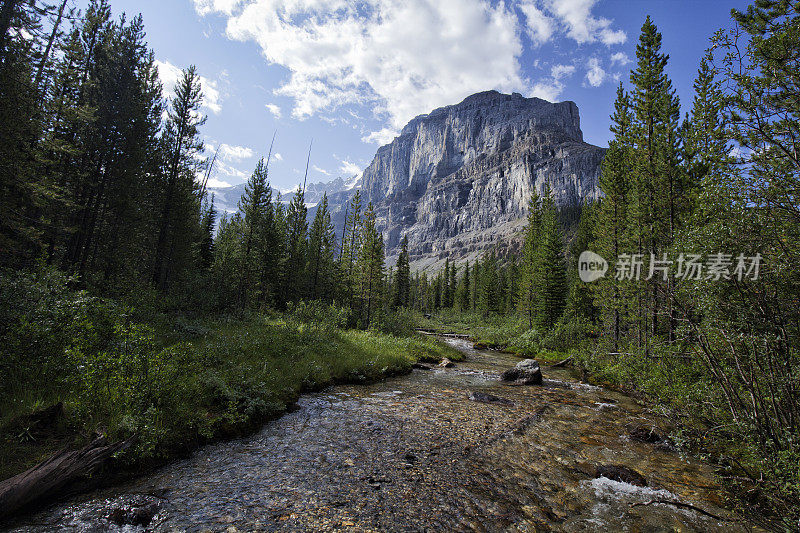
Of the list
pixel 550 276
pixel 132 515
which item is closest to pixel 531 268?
pixel 550 276

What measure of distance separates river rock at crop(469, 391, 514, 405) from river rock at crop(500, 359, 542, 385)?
3785 mm

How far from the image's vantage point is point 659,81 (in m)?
17.8

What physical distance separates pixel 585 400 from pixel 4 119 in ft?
75.7

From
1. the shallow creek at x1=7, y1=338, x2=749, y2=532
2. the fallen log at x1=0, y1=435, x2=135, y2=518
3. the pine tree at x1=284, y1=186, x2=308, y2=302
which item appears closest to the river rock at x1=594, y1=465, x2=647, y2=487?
the shallow creek at x1=7, y1=338, x2=749, y2=532

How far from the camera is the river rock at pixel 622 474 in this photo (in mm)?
6145

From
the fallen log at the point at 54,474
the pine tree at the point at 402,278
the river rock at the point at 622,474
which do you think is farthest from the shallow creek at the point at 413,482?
the pine tree at the point at 402,278

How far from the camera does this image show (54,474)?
4.11m

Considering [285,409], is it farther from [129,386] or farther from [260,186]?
[260,186]

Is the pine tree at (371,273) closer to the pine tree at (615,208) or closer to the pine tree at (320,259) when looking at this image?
the pine tree at (320,259)

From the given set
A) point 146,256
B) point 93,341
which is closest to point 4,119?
point 93,341

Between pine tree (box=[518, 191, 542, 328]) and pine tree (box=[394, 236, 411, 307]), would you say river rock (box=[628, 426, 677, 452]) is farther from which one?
pine tree (box=[394, 236, 411, 307])

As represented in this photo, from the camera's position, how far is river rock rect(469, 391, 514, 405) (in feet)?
36.6

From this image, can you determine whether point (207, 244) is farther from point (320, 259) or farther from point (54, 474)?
point (54, 474)

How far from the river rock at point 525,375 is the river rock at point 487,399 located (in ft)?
12.4
